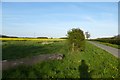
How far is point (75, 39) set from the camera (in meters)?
21.5

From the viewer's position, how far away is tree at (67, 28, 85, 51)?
2142 cm

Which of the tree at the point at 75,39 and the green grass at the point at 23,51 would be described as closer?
the green grass at the point at 23,51

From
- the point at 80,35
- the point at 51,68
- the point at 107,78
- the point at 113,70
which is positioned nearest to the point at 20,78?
the point at 51,68

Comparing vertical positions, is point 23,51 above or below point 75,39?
below

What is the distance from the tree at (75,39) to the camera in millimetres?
21423

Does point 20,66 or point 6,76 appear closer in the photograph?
point 6,76

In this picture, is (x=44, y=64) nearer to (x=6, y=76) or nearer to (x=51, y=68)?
(x=51, y=68)

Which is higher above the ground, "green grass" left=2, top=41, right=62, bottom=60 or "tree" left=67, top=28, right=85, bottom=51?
"tree" left=67, top=28, right=85, bottom=51

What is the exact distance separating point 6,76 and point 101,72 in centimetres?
456

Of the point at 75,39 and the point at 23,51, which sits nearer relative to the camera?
the point at 75,39

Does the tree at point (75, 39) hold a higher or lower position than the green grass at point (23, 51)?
higher

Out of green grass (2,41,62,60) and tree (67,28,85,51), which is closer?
green grass (2,41,62,60)

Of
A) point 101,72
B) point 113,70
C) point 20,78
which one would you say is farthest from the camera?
point 113,70

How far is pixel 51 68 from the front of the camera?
12320 millimetres
